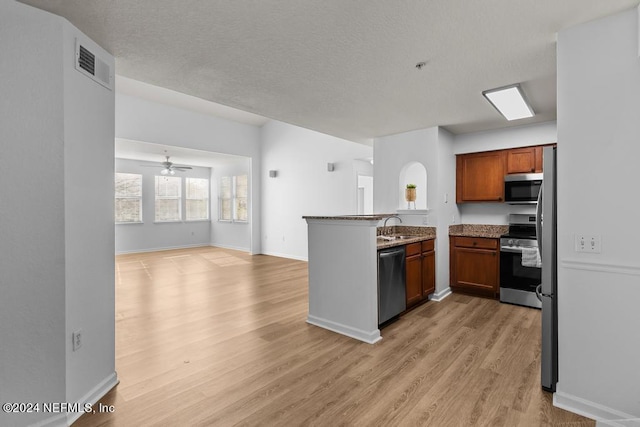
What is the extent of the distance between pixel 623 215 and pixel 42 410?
3.64 m

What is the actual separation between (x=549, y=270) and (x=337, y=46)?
2.28 metres

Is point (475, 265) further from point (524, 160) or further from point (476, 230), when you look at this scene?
point (524, 160)

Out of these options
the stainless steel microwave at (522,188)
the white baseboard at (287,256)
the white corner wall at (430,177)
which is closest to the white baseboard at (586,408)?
the white corner wall at (430,177)

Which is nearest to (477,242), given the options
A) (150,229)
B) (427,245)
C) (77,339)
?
(427,245)

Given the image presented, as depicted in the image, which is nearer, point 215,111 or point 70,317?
point 70,317

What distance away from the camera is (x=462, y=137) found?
4883mm

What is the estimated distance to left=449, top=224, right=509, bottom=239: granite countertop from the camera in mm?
4707

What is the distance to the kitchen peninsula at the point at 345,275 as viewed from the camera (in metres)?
3.12

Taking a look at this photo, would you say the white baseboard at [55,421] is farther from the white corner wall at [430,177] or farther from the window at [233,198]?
the window at [233,198]

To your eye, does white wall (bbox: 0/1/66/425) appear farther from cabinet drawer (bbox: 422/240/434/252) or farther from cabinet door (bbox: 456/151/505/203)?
cabinet door (bbox: 456/151/505/203)

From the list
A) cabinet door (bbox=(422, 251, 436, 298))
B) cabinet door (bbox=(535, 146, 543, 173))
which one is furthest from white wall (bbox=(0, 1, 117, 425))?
cabinet door (bbox=(535, 146, 543, 173))

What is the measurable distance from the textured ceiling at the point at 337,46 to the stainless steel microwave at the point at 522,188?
42.2 inches

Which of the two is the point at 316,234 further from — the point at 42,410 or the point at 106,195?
the point at 42,410

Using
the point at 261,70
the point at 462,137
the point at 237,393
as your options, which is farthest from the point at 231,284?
the point at 462,137
